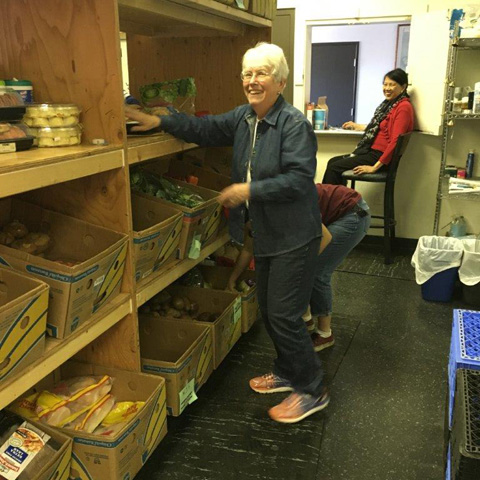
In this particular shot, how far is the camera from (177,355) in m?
2.36

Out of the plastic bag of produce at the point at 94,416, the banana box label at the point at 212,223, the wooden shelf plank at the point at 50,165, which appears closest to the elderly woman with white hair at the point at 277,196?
the banana box label at the point at 212,223

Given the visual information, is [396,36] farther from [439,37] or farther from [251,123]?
[251,123]

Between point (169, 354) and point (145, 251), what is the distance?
71cm

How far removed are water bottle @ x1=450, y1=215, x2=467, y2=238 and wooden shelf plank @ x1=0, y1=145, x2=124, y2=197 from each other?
11.0 ft

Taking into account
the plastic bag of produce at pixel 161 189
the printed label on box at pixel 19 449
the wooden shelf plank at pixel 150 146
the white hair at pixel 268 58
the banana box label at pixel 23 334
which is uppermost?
the white hair at pixel 268 58

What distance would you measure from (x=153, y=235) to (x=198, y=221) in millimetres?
382

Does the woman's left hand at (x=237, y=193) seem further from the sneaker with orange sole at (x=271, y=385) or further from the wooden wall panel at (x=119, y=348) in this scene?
the sneaker with orange sole at (x=271, y=385)

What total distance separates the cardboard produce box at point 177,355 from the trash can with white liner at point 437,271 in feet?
6.06

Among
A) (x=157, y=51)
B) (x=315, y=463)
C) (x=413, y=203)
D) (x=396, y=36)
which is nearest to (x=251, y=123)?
(x=157, y=51)

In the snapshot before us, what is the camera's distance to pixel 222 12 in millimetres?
2229

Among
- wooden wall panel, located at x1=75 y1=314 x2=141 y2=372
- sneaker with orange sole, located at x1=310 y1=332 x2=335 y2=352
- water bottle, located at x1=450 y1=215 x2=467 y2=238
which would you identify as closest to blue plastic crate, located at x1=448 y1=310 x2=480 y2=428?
sneaker with orange sole, located at x1=310 y1=332 x2=335 y2=352

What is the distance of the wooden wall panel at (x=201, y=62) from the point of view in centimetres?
281

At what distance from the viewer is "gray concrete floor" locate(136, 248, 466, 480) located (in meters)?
1.96

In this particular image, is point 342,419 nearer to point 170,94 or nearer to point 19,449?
point 19,449
